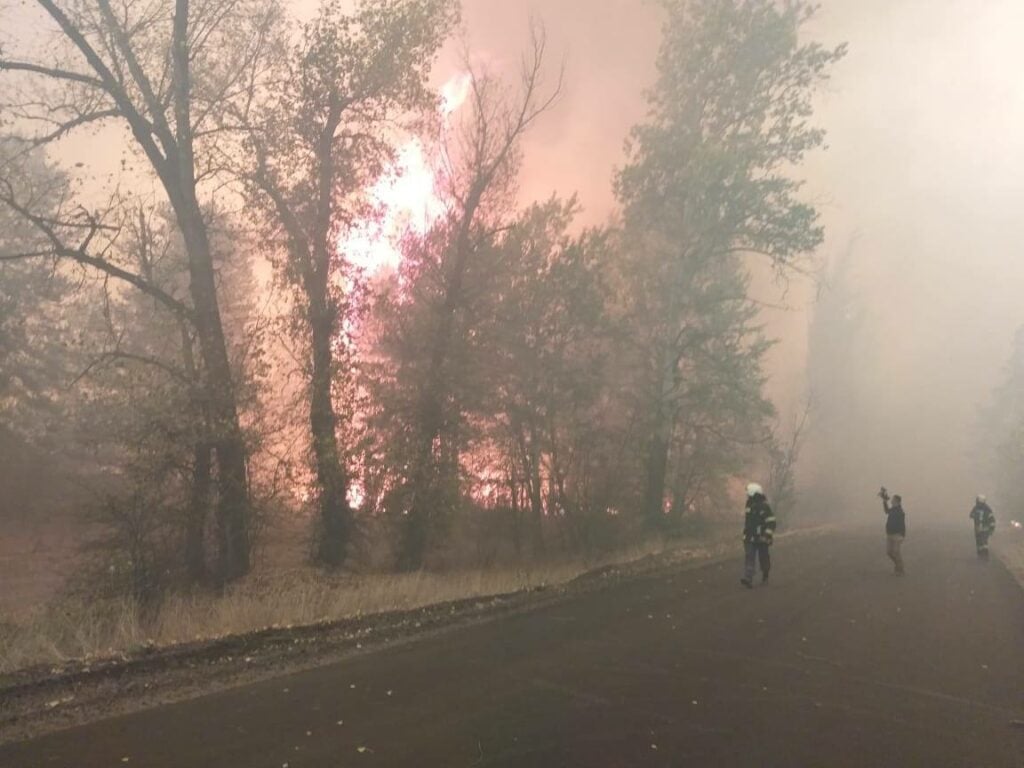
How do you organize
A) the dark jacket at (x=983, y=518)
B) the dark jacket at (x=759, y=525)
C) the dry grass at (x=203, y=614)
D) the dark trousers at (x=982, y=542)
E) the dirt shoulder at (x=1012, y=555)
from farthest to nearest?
the dark jacket at (x=983, y=518) < the dark trousers at (x=982, y=542) < the dirt shoulder at (x=1012, y=555) < the dark jacket at (x=759, y=525) < the dry grass at (x=203, y=614)

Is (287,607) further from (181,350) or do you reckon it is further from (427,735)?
(181,350)

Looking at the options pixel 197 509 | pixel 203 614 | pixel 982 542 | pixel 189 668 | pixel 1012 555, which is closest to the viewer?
pixel 189 668

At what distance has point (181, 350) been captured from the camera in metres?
16.7

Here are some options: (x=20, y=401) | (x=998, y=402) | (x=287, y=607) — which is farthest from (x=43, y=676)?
(x=998, y=402)

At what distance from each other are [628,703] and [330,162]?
51.7 feet

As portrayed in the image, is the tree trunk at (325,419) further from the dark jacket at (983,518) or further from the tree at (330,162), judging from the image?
the dark jacket at (983,518)

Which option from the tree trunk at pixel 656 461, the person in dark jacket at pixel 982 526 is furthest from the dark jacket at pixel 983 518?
the tree trunk at pixel 656 461

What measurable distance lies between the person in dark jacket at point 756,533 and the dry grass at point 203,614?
12.2 ft

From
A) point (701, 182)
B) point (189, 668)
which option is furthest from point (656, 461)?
point (189, 668)

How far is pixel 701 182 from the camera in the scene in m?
23.9

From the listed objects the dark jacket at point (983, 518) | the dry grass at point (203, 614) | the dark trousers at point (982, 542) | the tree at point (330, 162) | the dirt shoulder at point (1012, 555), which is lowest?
the dirt shoulder at point (1012, 555)

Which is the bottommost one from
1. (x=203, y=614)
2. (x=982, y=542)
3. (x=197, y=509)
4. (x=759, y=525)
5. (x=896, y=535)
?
(x=982, y=542)

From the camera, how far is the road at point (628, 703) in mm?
4891

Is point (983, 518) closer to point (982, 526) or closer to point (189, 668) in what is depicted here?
point (982, 526)
